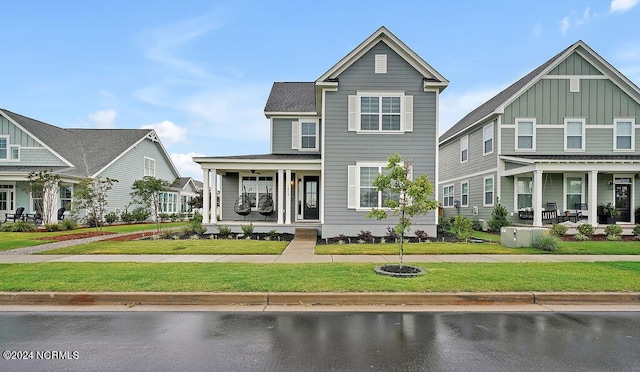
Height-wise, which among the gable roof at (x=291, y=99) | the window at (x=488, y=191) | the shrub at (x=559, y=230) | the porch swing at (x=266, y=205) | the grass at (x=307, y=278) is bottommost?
the grass at (x=307, y=278)

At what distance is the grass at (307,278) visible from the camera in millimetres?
6441

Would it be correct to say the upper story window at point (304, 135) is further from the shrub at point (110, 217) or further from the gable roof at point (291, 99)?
the shrub at point (110, 217)

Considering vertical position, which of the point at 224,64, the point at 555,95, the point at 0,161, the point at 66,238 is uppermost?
the point at 224,64

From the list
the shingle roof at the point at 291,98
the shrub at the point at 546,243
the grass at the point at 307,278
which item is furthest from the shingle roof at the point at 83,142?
the shrub at the point at 546,243

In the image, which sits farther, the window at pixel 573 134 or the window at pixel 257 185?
the window at pixel 257 185

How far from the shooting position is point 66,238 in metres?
14.8

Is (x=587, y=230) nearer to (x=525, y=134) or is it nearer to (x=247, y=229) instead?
(x=525, y=134)

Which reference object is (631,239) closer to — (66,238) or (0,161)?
(66,238)

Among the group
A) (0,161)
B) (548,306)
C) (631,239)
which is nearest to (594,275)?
(548,306)

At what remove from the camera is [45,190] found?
19.2 metres

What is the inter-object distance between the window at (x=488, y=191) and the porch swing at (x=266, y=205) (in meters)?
11.7

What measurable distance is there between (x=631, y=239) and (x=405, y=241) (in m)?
9.24

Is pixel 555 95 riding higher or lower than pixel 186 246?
higher

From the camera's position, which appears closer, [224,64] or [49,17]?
[49,17]
